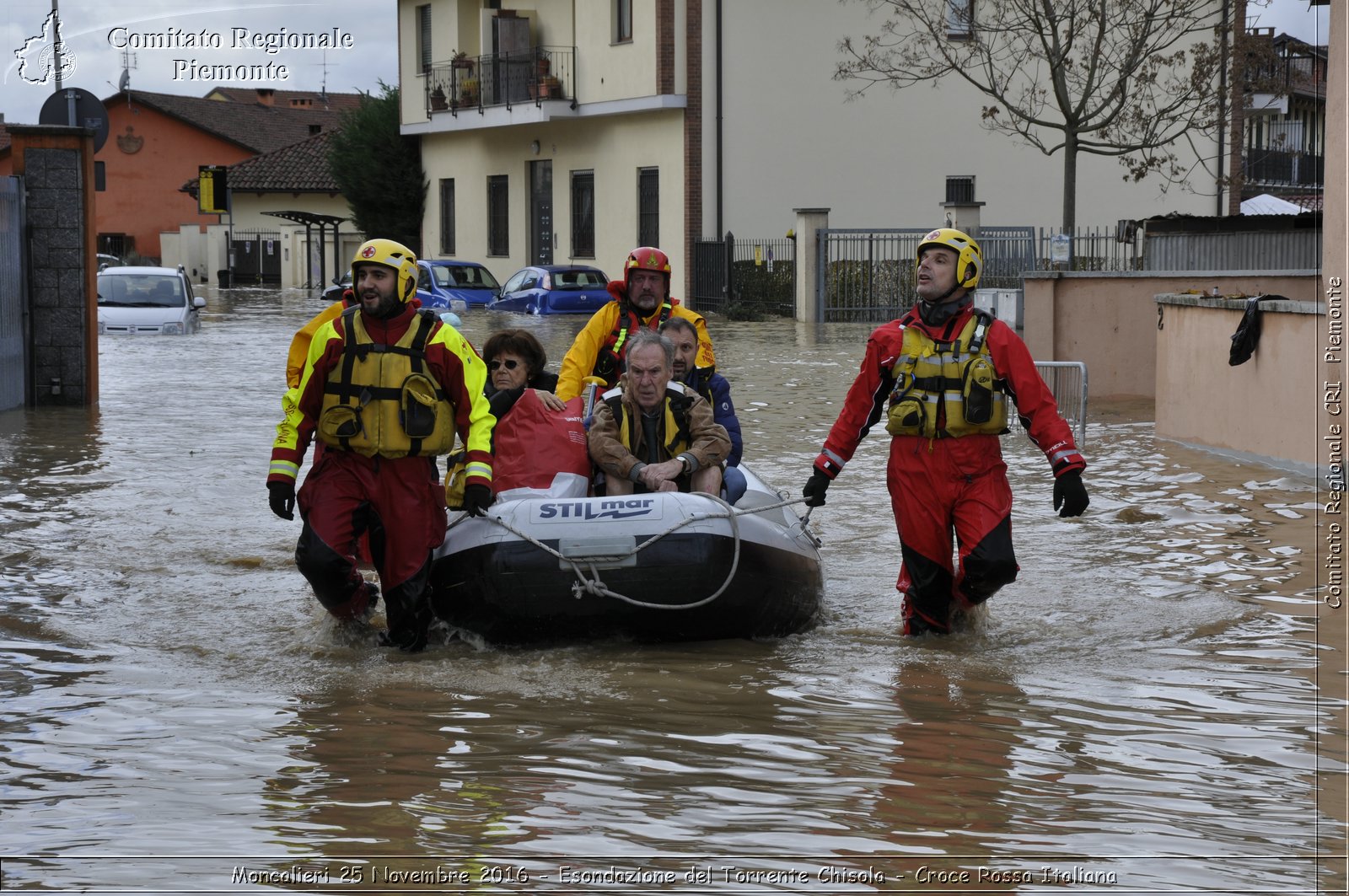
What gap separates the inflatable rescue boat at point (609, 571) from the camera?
278 inches

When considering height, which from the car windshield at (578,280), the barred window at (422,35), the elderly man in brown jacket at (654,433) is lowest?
the elderly man in brown jacket at (654,433)

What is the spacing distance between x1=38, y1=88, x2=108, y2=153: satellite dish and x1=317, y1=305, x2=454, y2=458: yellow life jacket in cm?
1156

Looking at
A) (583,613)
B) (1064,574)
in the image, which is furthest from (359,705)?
(1064,574)

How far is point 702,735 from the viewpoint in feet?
19.3

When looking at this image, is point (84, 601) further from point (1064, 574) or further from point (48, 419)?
point (48, 419)

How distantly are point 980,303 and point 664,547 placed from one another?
13.7m

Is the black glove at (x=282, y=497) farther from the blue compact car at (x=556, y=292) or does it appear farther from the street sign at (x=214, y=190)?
the street sign at (x=214, y=190)

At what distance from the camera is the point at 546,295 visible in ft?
117

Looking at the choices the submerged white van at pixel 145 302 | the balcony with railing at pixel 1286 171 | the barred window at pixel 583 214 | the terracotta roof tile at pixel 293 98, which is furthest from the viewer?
the terracotta roof tile at pixel 293 98

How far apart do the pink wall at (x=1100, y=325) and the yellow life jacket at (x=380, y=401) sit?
12.6 metres

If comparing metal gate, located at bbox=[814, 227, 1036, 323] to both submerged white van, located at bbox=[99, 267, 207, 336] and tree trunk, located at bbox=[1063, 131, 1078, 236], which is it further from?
submerged white van, located at bbox=[99, 267, 207, 336]

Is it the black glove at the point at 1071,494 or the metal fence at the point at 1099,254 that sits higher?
the metal fence at the point at 1099,254

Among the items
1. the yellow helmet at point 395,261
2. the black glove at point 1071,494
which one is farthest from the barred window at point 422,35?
the black glove at point 1071,494

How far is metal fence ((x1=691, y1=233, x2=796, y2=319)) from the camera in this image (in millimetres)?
34781
